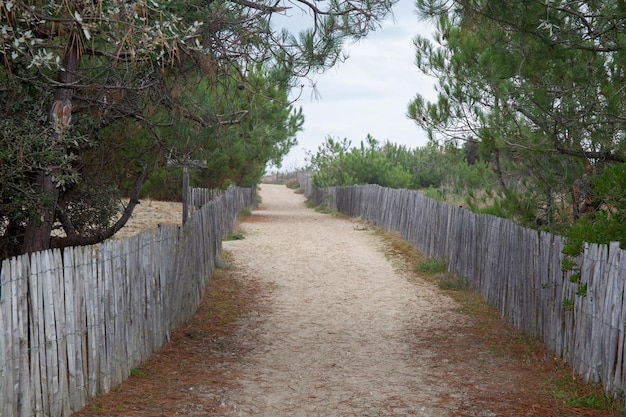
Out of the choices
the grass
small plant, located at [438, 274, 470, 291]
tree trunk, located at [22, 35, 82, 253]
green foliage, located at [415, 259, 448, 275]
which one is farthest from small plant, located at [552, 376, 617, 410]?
green foliage, located at [415, 259, 448, 275]

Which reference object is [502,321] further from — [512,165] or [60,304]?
[60,304]

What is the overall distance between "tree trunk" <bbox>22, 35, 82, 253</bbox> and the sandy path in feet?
8.02

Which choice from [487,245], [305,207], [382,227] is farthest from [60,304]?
[305,207]

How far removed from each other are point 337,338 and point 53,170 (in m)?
3.65

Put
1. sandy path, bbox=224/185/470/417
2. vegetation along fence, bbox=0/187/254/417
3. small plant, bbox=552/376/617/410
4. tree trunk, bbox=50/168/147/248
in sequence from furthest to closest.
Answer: tree trunk, bbox=50/168/147/248 → sandy path, bbox=224/185/470/417 → small plant, bbox=552/376/617/410 → vegetation along fence, bbox=0/187/254/417

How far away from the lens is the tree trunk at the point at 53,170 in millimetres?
7289

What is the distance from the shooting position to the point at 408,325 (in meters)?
9.65

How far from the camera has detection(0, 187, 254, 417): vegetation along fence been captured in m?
4.59

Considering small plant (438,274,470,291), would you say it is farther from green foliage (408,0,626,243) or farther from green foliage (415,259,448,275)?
green foliage (408,0,626,243)

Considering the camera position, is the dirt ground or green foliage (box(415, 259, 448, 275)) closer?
the dirt ground

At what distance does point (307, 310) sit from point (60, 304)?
5.74 m

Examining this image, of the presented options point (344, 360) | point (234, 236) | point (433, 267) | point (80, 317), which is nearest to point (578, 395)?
point (344, 360)

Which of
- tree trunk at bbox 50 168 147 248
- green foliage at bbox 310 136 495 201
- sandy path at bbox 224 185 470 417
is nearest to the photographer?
sandy path at bbox 224 185 470 417

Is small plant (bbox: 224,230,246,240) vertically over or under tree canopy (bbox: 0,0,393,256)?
under
